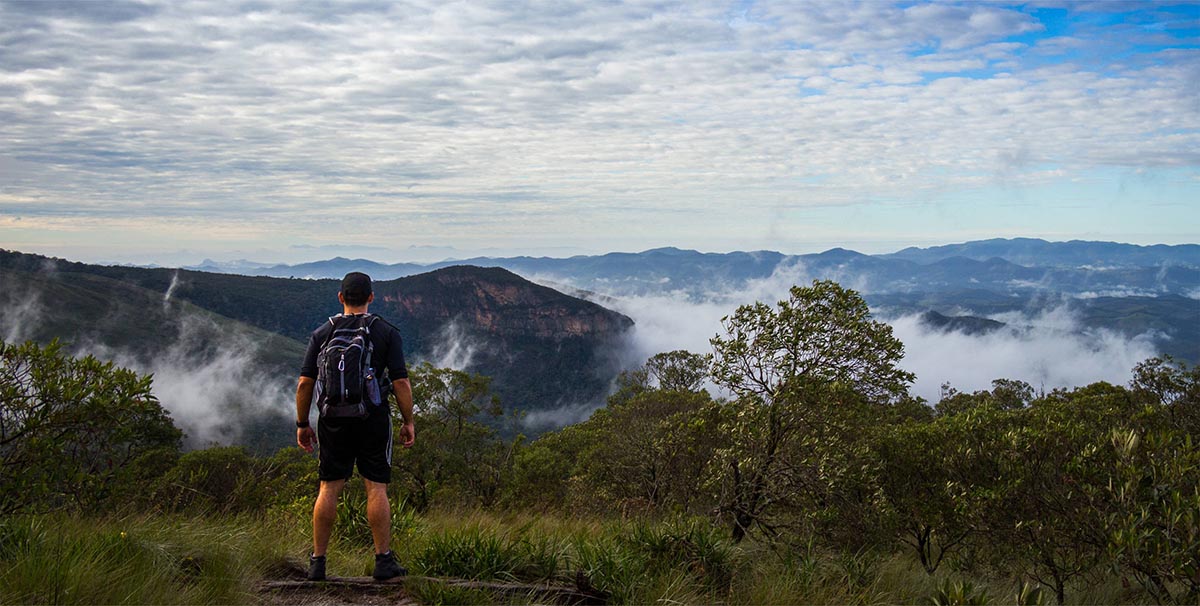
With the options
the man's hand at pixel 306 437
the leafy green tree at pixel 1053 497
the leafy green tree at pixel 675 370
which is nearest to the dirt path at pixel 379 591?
the man's hand at pixel 306 437

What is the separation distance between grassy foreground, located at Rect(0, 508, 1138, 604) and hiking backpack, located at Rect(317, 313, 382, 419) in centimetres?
135

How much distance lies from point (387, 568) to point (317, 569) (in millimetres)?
550

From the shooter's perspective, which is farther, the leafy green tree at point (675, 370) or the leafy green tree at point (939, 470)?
the leafy green tree at point (675, 370)

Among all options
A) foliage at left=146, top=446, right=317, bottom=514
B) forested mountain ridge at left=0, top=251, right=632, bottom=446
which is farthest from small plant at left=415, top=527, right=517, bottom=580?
forested mountain ridge at left=0, top=251, right=632, bottom=446

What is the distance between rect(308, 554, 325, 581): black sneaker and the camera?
561 cm

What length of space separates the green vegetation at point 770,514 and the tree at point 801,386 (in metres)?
0.03

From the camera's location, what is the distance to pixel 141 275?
160500mm

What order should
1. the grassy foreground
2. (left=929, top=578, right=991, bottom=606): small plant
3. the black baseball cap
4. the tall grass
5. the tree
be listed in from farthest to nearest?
the tree
the black baseball cap
(left=929, top=578, right=991, bottom=606): small plant
the grassy foreground
the tall grass

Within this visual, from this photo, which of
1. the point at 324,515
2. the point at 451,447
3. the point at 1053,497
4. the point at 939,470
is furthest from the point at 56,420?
the point at 451,447

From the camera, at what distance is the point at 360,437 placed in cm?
578

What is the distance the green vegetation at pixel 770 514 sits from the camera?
5582 millimetres

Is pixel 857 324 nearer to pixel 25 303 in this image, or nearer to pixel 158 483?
pixel 158 483

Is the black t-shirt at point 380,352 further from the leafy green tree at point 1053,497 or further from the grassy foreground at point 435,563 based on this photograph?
the leafy green tree at point 1053,497

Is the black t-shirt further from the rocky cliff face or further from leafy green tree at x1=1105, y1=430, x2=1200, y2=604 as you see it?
the rocky cliff face
